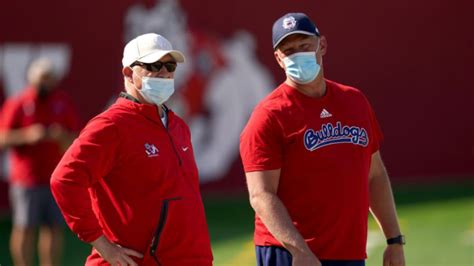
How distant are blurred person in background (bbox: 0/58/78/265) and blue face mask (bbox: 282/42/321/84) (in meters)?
5.14

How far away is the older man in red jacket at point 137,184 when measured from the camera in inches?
195

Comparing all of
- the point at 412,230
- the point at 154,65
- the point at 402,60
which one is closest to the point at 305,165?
the point at 154,65

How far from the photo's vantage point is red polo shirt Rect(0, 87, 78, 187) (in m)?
10.2

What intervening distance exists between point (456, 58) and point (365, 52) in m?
1.60

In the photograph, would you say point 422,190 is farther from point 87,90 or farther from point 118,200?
point 118,200

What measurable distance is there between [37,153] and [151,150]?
5.30m

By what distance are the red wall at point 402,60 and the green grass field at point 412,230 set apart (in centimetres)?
A: 65

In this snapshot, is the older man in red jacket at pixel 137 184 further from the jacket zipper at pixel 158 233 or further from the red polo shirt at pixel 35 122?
the red polo shirt at pixel 35 122

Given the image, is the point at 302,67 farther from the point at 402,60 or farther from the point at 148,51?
the point at 402,60

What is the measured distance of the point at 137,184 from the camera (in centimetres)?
509

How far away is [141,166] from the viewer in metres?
5.10

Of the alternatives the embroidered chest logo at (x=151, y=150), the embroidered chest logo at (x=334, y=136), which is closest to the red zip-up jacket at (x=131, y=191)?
the embroidered chest logo at (x=151, y=150)

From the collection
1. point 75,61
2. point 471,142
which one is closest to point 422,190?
point 471,142

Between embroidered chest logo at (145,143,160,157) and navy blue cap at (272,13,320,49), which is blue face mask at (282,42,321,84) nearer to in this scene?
navy blue cap at (272,13,320,49)
